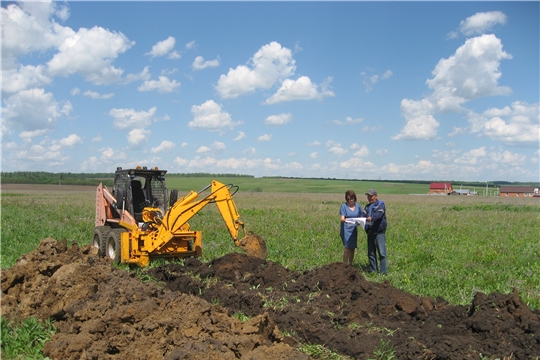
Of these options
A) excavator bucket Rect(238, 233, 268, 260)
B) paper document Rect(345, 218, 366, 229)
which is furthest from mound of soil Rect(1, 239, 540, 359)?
paper document Rect(345, 218, 366, 229)

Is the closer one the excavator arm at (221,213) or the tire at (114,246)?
the excavator arm at (221,213)

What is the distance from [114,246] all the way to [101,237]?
1.08 metres

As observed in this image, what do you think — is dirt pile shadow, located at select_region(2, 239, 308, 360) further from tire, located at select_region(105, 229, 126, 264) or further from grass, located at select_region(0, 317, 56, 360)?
A: tire, located at select_region(105, 229, 126, 264)

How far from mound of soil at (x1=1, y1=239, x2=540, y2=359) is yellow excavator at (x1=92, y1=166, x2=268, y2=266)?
1707 millimetres

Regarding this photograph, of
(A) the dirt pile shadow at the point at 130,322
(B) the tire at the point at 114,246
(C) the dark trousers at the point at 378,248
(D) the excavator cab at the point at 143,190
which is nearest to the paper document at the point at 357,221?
(C) the dark trousers at the point at 378,248

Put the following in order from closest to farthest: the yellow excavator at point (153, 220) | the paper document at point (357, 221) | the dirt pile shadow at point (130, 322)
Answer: the dirt pile shadow at point (130, 322) < the paper document at point (357, 221) < the yellow excavator at point (153, 220)

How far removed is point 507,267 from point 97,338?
9961 mm

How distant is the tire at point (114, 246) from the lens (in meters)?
11.4

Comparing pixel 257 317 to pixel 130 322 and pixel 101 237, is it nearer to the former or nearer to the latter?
pixel 130 322

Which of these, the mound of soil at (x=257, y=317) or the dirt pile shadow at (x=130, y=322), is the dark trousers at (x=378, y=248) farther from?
the dirt pile shadow at (x=130, y=322)

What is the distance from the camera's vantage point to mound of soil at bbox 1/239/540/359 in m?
5.76

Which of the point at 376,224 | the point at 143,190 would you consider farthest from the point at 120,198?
the point at 376,224

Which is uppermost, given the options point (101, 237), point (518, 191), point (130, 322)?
point (518, 191)

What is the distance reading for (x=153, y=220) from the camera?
11586mm
